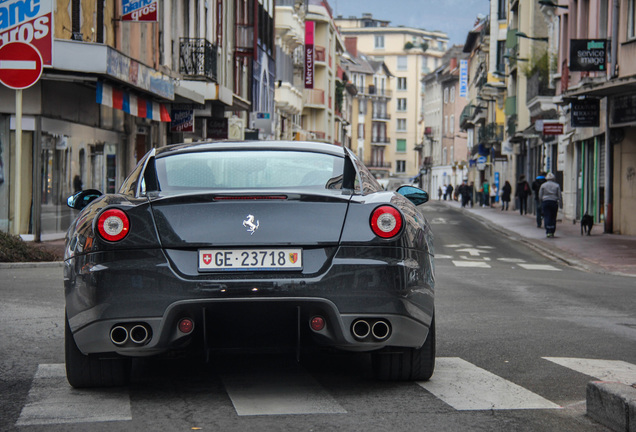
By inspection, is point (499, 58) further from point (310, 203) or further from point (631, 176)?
point (310, 203)

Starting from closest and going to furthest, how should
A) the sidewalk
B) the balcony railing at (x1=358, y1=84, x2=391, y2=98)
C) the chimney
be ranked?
the sidewalk < the chimney < the balcony railing at (x1=358, y1=84, x2=391, y2=98)

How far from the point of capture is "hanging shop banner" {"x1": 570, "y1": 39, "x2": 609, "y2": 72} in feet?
94.9

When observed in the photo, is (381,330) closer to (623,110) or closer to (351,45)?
(623,110)

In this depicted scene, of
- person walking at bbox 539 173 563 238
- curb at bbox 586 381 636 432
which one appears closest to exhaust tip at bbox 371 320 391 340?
curb at bbox 586 381 636 432

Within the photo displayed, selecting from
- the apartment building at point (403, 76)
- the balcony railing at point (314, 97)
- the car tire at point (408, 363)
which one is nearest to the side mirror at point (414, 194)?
the car tire at point (408, 363)

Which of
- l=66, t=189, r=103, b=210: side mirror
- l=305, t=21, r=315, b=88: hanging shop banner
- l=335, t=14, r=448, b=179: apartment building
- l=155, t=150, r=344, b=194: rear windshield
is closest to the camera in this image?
l=155, t=150, r=344, b=194: rear windshield

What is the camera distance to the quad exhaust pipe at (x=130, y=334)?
5.32m

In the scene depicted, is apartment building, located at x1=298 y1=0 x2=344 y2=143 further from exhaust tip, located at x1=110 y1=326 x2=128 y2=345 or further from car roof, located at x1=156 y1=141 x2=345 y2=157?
exhaust tip, located at x1=110 y1=326 x2=128 y2=345

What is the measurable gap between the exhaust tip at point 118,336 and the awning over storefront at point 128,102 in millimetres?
16979

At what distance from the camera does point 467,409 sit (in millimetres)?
5336

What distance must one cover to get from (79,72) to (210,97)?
12872 millimetres

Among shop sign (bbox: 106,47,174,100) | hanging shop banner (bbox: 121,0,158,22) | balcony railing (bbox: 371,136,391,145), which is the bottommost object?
shop sign (bbox: 106,47,174,100)

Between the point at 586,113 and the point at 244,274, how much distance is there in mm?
26985

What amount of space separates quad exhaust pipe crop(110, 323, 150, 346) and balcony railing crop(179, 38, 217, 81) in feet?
95.7
